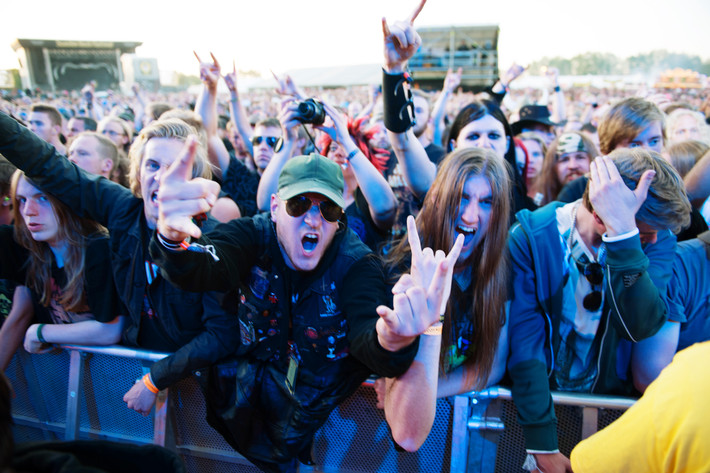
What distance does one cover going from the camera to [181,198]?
131 cm

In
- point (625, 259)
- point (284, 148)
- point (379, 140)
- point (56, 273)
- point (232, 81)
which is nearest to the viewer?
point (625, 259)

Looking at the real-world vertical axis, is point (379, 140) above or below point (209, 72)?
below

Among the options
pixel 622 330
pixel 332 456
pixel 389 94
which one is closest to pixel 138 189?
pixel 389 94

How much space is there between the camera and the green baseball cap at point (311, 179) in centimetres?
175

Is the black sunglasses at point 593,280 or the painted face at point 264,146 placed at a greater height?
the painted face at point 264,146

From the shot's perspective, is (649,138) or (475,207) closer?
(475,207)

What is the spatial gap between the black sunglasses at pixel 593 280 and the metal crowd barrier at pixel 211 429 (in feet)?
1.27

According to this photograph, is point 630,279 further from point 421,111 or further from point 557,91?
point 557,91

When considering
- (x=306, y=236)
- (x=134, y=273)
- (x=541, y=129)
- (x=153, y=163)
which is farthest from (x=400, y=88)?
(x=541, y=129)

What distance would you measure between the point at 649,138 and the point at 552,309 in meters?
1.75

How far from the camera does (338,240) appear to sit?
1.85 m

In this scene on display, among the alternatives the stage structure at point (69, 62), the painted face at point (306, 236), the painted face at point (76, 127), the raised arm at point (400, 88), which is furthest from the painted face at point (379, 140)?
the stage structure at point (69, 62)

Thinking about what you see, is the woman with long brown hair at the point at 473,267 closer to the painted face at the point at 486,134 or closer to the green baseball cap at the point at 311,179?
the green baseball cap at the point at 311,179

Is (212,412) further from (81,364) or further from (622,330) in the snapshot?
(622,330)
